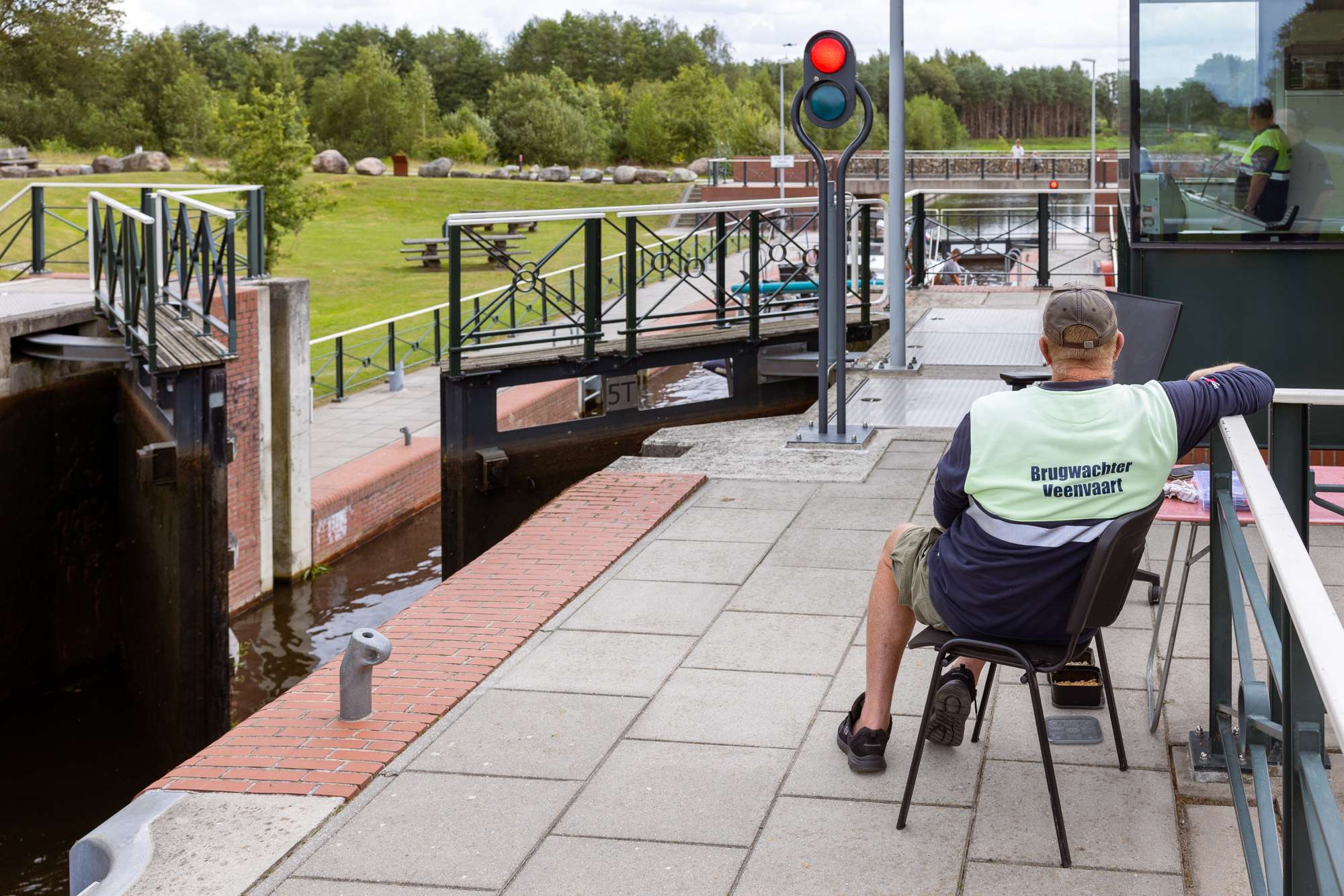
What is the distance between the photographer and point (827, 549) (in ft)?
22.1

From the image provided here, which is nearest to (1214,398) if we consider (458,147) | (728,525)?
(728,525)

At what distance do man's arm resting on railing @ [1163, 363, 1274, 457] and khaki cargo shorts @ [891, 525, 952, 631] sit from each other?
0.69m

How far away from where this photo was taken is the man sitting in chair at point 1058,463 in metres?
3.58

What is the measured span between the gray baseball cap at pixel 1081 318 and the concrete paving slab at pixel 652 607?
7.44ft

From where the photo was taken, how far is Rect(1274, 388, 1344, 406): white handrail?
338 cm

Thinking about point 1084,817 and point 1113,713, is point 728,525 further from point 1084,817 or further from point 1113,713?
point 1084,817

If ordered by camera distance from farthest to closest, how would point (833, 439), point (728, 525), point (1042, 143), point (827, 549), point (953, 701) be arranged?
point (1042, 143), point (833, 439), point (728, 525), point (827, 549), point (953, 701)

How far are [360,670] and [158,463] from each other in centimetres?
613

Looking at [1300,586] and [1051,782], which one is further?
[1051,782]

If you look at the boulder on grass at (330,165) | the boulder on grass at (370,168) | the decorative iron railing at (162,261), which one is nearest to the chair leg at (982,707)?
the decorative iron railing at (162,261)

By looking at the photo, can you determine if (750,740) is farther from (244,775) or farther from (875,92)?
(875,92)

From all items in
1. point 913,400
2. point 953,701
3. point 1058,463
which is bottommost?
point 953,701

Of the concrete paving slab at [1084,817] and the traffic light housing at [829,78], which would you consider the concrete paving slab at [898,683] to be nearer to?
the concrete paving slab at [1084,817]

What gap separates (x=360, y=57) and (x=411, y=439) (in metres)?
61.0
